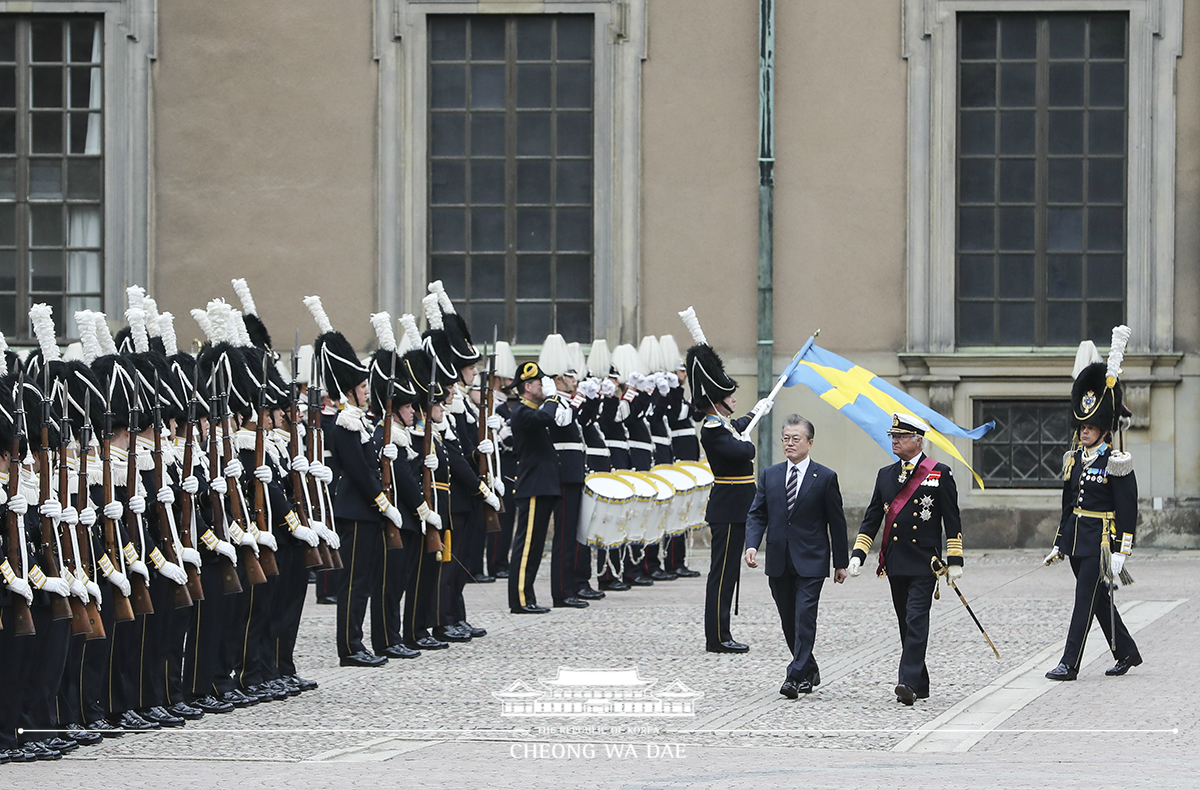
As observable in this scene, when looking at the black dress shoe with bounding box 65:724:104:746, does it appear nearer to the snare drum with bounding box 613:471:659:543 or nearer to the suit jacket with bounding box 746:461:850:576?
the suit jacket with bounding box 746:461:850:576

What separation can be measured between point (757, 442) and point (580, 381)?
359 cm

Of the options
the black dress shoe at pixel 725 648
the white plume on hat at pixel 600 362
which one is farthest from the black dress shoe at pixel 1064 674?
the white plume on hat at pixel 600 362

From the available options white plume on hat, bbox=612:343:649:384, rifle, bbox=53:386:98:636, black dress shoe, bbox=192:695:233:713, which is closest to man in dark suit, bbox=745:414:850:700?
black dress shoe, bbox=192:695:233:713

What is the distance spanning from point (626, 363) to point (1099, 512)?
6614mm

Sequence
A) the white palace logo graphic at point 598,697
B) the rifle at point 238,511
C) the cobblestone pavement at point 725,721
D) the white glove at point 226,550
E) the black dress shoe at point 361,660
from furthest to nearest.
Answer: the black dress shoe at point 361,660 → the rifle at point 238,511 → the white palace logo graphic at point 598,697 → the white glove at point 226,550 → the cobblestone pavement at point 725,721

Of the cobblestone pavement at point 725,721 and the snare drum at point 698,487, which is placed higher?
the snare drum at point 698,487

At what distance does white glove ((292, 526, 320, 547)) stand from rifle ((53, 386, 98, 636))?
1.98m

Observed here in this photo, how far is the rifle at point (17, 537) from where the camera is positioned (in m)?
8.44

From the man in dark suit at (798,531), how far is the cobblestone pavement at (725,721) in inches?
19.8

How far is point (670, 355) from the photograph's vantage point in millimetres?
17750

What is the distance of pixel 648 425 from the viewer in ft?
56.6

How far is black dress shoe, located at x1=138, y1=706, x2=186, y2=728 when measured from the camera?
31.9ft

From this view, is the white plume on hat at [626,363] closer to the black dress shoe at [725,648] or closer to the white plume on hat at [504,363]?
the white plume on hat at [504,363]

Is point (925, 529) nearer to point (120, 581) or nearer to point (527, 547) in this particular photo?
point (120, 581)
